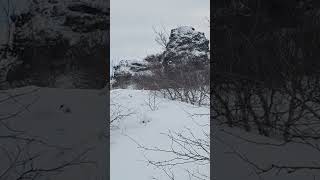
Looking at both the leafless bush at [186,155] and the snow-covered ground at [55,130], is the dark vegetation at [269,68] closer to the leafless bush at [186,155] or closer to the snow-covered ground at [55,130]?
the leafless bush at [186,155]

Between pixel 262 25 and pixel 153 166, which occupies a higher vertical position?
pixel 262 25

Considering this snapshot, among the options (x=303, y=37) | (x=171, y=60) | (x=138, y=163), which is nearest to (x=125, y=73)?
(x=171, y=60)

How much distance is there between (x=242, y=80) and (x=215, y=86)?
0.15 m

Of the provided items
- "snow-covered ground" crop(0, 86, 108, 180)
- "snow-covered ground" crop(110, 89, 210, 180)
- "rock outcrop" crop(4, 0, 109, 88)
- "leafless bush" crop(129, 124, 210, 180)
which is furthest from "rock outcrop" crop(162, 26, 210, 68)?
"snow-covered ground" crop(0, 86, 108, 180)

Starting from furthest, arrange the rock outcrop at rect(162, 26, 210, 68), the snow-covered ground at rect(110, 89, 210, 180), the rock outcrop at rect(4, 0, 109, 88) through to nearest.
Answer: the rock outcrop at rect(162, 26, 210, 68) < the snow-covered ground at rect(110, 89, 210, 180) < the rock outcrop at rect(4, 0, 109, 88)

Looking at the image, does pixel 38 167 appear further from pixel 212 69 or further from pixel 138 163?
pixel 212 69

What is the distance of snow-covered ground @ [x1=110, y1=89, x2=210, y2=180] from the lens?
2.35 m

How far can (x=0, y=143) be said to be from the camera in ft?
6.66

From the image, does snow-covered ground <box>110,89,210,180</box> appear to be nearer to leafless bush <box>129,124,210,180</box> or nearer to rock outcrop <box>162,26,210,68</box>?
leafless bush <box>129,124,210,180</box>

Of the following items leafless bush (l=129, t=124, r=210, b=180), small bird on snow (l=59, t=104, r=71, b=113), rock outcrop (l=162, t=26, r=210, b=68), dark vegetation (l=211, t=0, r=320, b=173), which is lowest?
leafless bush (l=129, t=124, r=210, b=180)

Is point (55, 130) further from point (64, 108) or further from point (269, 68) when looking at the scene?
point (269, 68)

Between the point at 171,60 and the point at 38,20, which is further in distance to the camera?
the point at 171,60

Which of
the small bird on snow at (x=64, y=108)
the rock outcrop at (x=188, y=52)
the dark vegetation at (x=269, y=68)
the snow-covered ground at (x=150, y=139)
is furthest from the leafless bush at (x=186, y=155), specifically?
the rock outcrop at (x=188, y=52)

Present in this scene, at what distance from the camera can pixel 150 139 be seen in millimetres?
2557
